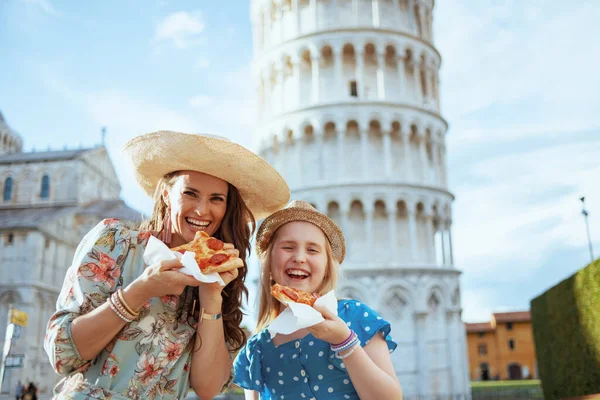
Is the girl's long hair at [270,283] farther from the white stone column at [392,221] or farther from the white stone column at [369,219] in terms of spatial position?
the white stone column at [392,221]

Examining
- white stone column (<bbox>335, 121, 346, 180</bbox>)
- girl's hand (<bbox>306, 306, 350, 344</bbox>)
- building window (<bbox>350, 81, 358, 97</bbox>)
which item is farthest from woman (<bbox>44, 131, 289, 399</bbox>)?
building window (<bbox>350, 81, 358, 97</bbox>)

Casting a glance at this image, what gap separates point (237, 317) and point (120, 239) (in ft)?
2.45

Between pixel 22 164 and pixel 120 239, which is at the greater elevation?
pixel 22 164

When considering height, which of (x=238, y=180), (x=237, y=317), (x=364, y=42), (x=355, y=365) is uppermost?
(x=364, y=42)

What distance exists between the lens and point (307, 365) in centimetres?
296

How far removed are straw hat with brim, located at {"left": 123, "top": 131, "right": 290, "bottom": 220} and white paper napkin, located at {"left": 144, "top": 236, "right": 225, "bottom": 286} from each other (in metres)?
0.56

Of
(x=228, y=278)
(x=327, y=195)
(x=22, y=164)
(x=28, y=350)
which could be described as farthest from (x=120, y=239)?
(x=22, y=164)

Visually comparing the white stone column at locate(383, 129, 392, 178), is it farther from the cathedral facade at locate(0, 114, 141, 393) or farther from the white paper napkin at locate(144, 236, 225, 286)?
the white paper napkin at locate(144, 236, 225, 286)

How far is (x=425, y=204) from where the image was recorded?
26547mm

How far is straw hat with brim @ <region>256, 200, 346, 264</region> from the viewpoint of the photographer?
3.24 metres

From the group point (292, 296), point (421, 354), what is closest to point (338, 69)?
point (421, 354)

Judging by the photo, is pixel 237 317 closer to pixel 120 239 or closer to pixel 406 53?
pixel 120 239

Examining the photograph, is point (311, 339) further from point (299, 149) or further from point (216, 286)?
point (299, 149)

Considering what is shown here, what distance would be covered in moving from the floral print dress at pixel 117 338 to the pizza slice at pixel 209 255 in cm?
33
